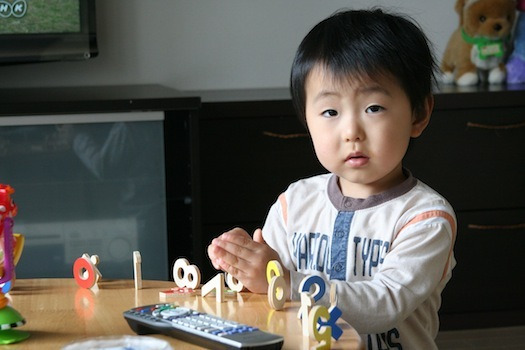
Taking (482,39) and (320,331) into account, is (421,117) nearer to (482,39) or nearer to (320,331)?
(320,331)

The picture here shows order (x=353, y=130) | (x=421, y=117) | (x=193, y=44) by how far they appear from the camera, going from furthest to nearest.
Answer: (x=193, y=44)
(x=421, y=117)
(x=353, y=130)

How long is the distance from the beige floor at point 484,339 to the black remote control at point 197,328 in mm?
1700

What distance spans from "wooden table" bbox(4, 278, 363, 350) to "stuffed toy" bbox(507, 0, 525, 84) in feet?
6.26

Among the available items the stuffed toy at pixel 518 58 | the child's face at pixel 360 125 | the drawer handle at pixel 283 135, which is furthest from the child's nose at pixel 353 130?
the stuffed toy at pixel 518 58

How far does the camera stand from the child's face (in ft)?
4.30

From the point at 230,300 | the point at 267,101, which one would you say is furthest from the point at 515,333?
the point at 230,300

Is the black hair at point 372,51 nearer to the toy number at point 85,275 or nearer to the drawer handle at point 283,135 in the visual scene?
the toy number at point 85,275

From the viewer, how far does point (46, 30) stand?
2605 millimetres

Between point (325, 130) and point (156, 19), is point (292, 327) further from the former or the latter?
point (156, 19)

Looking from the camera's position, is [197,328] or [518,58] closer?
[197,328]

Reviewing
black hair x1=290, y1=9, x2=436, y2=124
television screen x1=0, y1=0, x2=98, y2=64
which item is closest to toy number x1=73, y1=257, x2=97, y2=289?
black hair x1=290, y1=9, x2=436, y2=124

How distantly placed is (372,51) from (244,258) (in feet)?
1.18

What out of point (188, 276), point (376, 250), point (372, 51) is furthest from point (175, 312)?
point (372, 51)

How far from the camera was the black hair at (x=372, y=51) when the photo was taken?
4.35ft
